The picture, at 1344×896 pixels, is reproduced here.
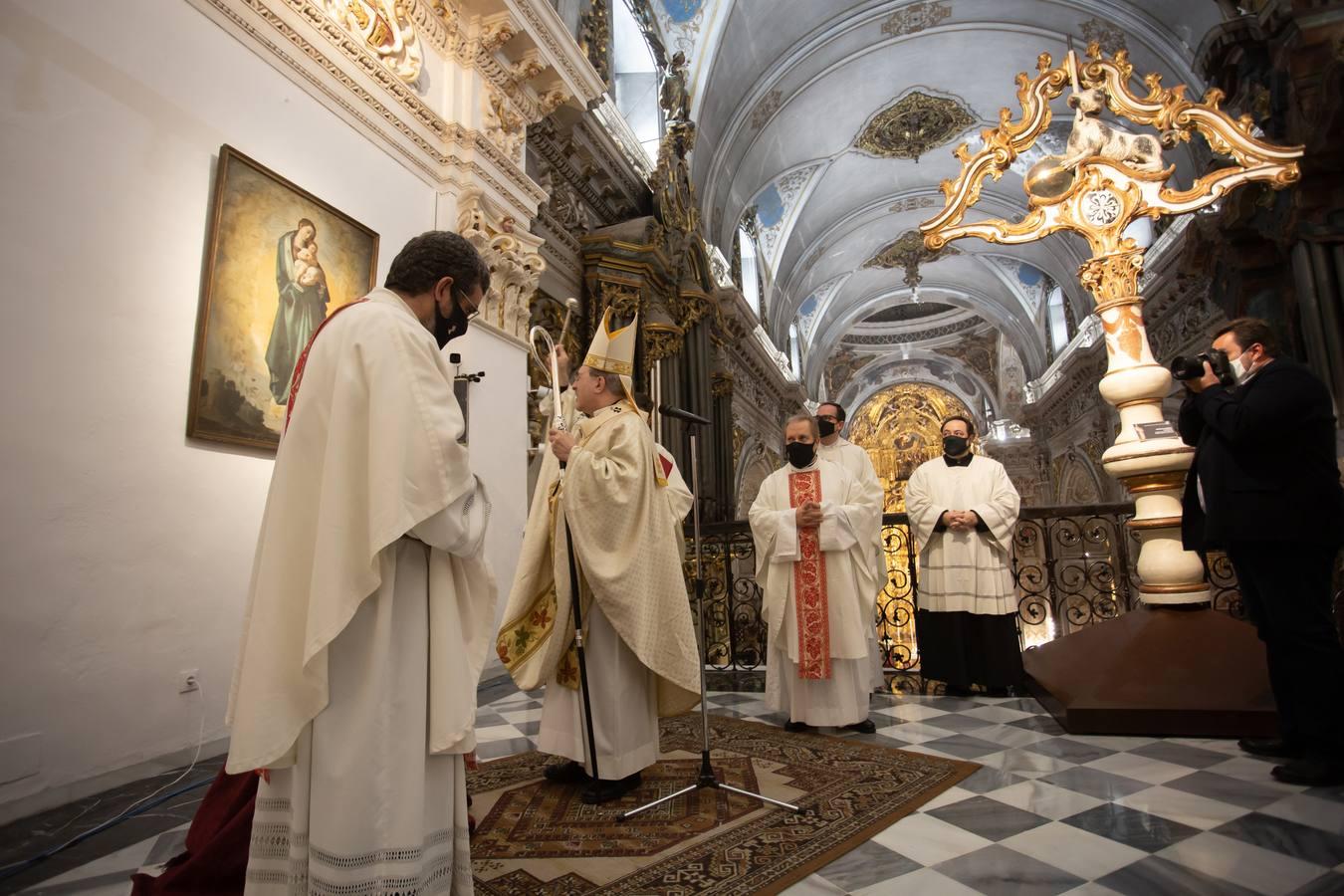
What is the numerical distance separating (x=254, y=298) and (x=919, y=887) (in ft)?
11.9

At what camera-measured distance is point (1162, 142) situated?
4164 mm

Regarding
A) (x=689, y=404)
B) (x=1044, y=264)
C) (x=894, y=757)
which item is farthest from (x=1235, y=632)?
(x=1044, y=264)

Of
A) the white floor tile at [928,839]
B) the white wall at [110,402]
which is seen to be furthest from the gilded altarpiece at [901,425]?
the white wall at [110,402]

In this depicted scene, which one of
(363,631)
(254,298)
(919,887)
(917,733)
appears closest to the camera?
(363,631)

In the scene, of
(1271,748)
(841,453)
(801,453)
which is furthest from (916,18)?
(1271,748)

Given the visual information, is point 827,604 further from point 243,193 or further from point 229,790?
point 243,193

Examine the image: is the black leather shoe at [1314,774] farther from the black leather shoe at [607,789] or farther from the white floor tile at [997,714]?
the black leather shoe at [607,789]

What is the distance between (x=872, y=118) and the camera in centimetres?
1391

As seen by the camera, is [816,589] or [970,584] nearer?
[816,589]

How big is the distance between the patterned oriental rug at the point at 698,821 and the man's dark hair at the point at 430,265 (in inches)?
65.0

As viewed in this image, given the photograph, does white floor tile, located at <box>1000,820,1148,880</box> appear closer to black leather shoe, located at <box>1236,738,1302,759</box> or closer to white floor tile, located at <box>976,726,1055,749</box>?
white floor tile, located at <box>976,726,1055,749</box>

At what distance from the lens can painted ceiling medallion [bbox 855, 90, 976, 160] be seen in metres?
13.7

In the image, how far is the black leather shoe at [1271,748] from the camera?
281cm

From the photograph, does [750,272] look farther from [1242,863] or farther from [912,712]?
[1242,863]
